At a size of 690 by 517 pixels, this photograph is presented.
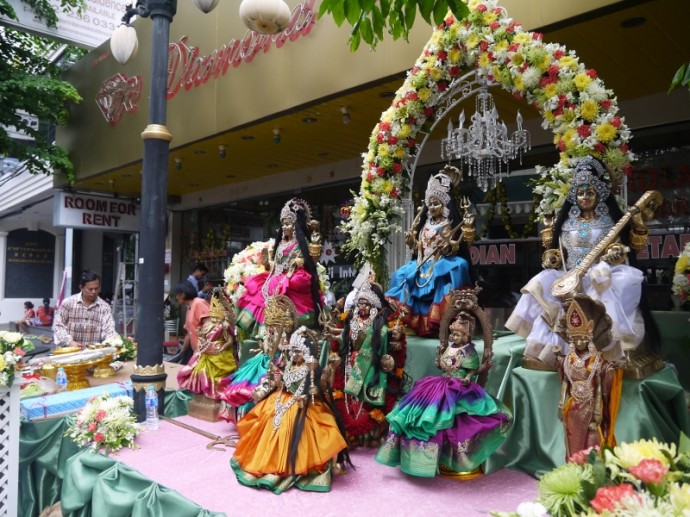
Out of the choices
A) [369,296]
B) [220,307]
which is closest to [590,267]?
[369,296]

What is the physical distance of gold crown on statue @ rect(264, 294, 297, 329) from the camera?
3.90 m

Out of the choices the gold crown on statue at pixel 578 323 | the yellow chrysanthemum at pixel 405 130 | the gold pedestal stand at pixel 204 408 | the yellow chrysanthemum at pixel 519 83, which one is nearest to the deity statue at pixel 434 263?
the yellow chrysanthemum at pixel 405 130

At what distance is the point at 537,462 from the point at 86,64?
11.1 metres

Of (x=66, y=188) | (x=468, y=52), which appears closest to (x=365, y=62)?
(x=468, y=52)

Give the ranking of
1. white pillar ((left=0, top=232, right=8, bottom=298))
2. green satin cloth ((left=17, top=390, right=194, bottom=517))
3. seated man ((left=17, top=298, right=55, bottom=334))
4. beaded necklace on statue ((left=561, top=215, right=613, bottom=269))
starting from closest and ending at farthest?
beaded necklace on statue ((left=561, top=215, right=613, bottom=269))
green satin cloth ((left=17, top=390, right=194, bottom=517))
seated man ((left=17, top=298, right=55, bottom=334))
white pillar ((left=0, top=232, right=8, bottom=298))

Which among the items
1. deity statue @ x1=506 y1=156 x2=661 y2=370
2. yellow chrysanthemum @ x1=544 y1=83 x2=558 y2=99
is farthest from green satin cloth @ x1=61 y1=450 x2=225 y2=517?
yellow chrysanthemum @ x1=544 y1=83 x2=558 y2=99

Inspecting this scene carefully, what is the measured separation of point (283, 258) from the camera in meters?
4.92

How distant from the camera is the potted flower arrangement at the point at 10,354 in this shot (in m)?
4.18

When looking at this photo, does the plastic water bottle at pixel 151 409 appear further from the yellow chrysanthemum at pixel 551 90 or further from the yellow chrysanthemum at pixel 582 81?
the yellow chrysanthemum at pixel 582 81

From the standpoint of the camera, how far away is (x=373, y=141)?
5414 mm

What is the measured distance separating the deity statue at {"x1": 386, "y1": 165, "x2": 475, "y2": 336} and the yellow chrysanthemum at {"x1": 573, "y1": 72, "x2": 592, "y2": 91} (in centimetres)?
119

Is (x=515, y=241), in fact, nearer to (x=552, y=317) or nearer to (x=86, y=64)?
(x=552, y=317)

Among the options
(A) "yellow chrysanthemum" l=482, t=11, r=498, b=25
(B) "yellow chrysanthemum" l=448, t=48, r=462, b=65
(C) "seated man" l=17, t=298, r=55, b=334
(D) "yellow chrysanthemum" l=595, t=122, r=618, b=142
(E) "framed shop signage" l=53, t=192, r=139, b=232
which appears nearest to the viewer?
(D) "yellow chrysanthemum" l=595, t=122, r=618, b=142

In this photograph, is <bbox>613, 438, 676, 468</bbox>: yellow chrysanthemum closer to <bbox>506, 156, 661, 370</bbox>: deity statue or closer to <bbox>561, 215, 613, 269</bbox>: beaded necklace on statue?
<bbox>506, 156, 661, 370</bbox>: deity statue
